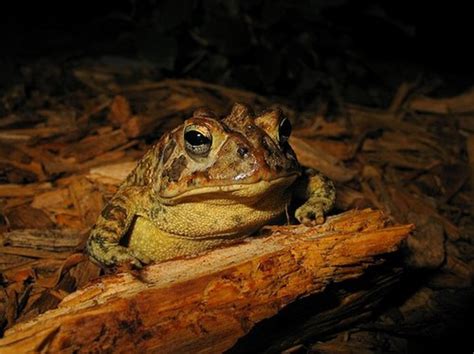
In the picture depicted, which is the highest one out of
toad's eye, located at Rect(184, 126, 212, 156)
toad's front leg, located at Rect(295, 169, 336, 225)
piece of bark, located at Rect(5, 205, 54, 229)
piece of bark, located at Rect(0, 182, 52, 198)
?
toad's eye, located at Rect(184, 126, 212, 156)

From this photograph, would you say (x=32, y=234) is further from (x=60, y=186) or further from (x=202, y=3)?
(x=202, y=3)

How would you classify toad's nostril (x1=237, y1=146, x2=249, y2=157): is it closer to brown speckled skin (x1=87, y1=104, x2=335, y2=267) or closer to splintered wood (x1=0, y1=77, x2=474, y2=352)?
brown speckled skin (x1=87, y1=104, x2=335, y2=267)

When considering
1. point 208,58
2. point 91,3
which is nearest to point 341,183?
point 208,58

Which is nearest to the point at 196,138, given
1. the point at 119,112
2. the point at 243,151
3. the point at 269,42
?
the point at 243,151

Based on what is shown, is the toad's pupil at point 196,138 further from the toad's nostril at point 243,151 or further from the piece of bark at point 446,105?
the piece of bark at point 446,105

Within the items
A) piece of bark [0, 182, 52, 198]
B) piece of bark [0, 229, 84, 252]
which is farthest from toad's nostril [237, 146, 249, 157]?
piece of bark [0, 182, 52, 198]

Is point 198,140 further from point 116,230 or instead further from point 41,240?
point 41,240
